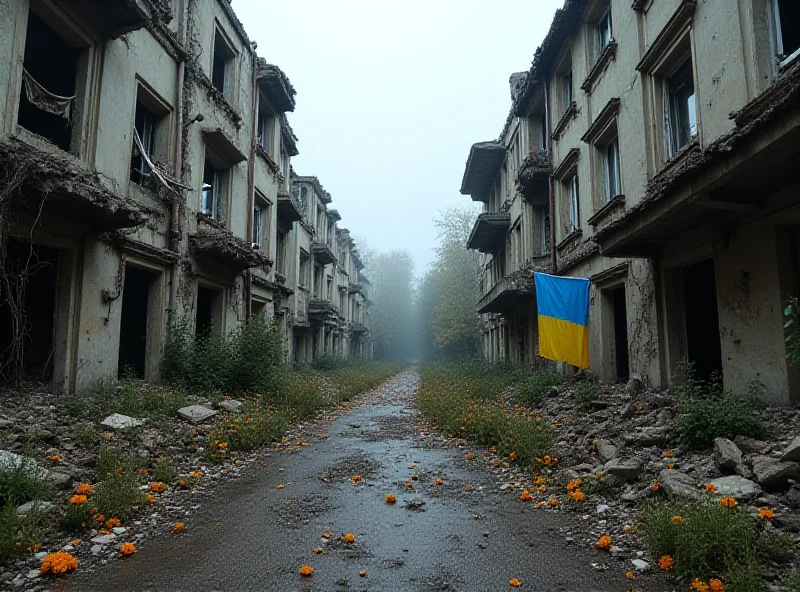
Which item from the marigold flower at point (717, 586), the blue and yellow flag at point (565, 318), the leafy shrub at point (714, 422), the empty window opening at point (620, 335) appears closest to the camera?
the marigold flower at point (717, 586)

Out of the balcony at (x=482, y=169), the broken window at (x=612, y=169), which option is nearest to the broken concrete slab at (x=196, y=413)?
the broken window at (x=612, y=169)

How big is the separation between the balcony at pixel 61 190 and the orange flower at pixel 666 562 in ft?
22.4

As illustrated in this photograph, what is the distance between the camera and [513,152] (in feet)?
58.2

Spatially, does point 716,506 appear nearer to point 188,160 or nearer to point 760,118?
point 760,118

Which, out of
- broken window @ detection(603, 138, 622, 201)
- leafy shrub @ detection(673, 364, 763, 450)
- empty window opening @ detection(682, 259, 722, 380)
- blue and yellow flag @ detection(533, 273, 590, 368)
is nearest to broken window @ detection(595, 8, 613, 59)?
broken window @ detection(603, 138, 622, 201)

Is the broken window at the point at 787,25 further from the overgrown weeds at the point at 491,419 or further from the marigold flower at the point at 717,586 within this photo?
the marigold flower at the point at 717,586

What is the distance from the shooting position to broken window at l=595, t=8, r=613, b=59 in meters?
10.3

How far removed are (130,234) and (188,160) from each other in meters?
2.80

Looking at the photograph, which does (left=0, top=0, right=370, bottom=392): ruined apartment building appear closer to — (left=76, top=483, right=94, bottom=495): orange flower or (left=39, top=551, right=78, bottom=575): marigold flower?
(left=76, top=483, right=94, bottom=495): orange flower

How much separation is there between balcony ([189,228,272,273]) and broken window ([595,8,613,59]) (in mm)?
9120

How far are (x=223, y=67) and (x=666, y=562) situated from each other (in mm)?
14153

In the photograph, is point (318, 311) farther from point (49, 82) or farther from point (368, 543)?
point (368, 543)

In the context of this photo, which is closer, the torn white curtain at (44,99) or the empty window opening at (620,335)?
the torn white curtain at (44,99)

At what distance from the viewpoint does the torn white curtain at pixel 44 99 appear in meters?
6.32
